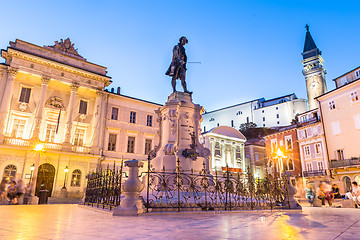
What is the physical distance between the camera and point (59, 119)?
26.9 meters

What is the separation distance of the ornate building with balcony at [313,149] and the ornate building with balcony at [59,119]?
80.7ft

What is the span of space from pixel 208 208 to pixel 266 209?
9.24 ft

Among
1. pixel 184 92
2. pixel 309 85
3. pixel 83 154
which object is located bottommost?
pixel 83 154

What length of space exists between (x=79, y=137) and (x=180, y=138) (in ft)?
69.5

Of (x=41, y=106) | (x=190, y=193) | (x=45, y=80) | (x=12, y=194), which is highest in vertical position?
(x=45, y=80)

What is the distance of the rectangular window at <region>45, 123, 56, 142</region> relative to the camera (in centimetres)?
2705

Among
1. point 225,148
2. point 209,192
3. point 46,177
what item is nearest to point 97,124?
point 46,177

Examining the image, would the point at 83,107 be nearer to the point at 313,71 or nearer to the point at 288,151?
the point at 288,151

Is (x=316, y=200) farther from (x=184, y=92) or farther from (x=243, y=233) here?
(x=243, y=233)

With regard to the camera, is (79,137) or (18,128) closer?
(18,128)

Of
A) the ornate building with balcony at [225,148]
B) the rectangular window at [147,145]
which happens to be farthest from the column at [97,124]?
the ornate building with balcony at [225,148]

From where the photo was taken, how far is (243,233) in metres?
4.12

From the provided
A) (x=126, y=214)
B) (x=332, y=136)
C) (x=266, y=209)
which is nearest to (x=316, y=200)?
(x=266, y=209)

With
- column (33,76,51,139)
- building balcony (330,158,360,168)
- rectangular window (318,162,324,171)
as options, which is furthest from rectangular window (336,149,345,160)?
column (33,76,51,139)
